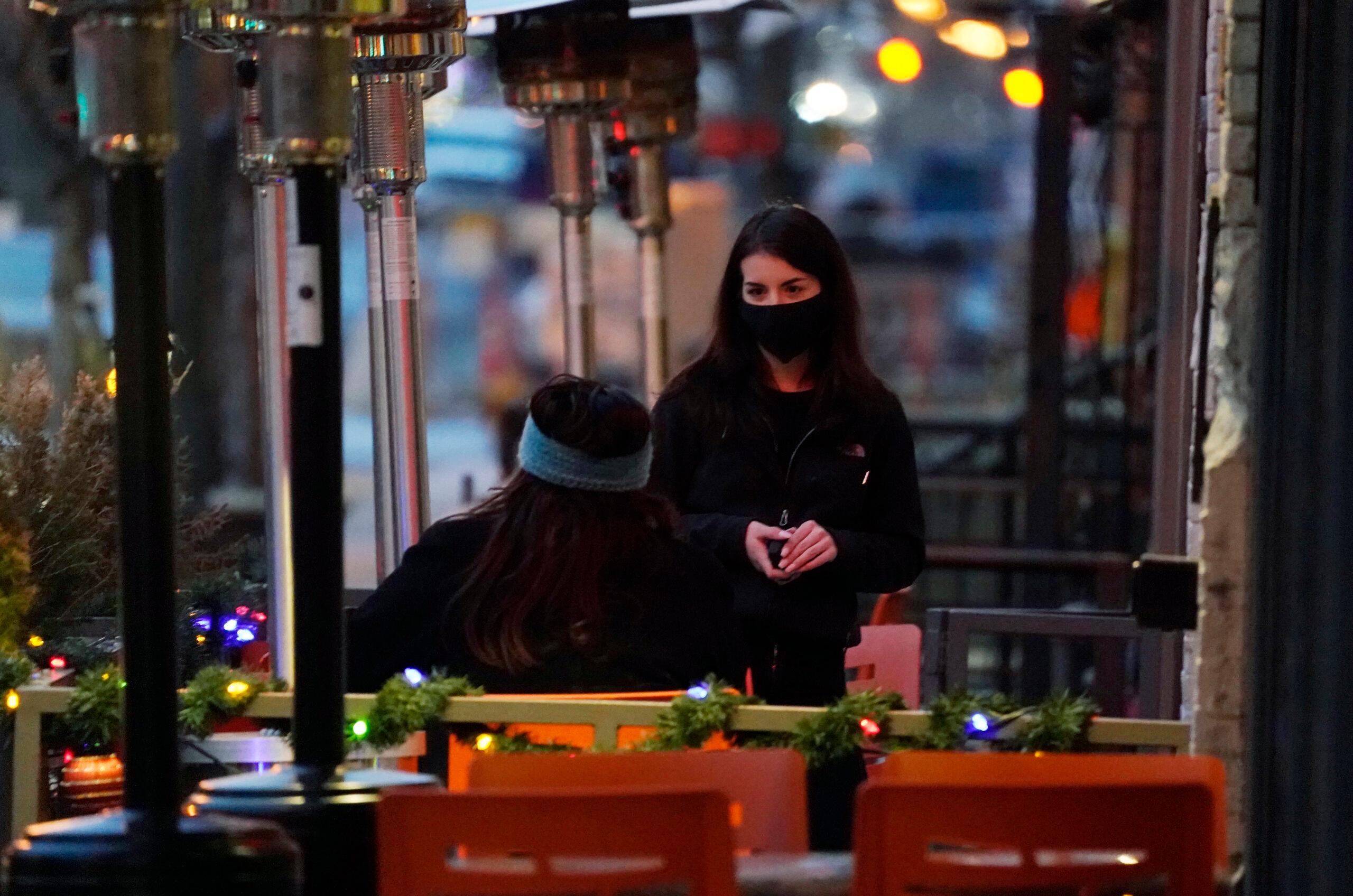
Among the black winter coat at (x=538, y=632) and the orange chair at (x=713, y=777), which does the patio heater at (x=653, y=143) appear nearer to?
the black winter coat at (x=538, y=632)

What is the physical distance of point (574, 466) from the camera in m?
3.09

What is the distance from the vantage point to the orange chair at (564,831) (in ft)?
6.75

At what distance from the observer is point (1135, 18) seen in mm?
5691

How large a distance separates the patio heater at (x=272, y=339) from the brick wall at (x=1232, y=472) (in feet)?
5.62

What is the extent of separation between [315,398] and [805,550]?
159 centimetres

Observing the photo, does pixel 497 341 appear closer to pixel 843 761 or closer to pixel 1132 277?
pixel 1132 277

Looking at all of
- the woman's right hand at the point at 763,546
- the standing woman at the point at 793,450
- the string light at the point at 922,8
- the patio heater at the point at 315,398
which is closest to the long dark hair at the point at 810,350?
the standing woman at the point at 793,450

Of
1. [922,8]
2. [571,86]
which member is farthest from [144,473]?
[922,8]

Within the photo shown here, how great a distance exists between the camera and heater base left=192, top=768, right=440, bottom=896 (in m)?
1.97

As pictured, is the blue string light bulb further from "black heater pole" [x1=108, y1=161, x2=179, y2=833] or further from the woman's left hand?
"black heater pole" [x1=108, y1=161, x2=179, y2=833]

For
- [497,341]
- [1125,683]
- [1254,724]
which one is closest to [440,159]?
[1125,683]

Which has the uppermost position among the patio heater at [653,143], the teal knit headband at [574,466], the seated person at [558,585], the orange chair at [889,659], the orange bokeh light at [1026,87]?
the orange bokeh light at [1026,87]

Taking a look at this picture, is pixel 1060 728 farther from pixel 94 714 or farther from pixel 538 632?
pixel 94 714

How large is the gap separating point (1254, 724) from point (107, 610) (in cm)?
201
